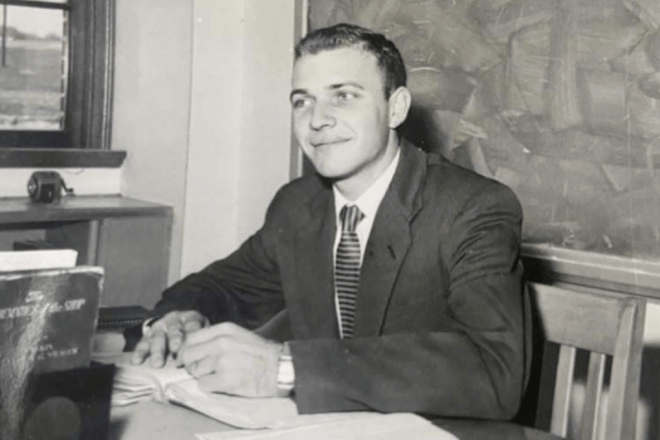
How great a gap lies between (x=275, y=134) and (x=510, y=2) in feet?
4.63

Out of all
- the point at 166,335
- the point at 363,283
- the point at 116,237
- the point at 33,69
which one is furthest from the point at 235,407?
the point at 33,69

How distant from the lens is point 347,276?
6.06ft

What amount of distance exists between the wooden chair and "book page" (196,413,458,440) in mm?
376

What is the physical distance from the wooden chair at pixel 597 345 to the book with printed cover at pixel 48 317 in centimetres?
87

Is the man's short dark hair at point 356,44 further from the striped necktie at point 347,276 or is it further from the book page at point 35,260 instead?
the book page at point 35,260

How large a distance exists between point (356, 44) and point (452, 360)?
78cm

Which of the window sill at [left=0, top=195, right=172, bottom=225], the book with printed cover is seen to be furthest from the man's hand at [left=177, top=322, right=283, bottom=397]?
the window sill at [left=0, top=195, right=172, bottom=225]

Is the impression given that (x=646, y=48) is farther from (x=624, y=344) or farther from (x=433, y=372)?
(x=433, y=372)

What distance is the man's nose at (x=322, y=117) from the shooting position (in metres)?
1.86

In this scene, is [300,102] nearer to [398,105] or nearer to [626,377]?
[398,105]

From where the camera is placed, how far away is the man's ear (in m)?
1.97

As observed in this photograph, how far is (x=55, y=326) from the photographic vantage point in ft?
3.20

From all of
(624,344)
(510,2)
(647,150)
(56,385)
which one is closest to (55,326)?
(56,385)

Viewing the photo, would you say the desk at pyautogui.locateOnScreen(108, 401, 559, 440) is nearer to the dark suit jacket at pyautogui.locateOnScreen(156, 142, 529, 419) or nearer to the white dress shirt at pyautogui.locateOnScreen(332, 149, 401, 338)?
the dark suit jacket at pyautogui.locateOnScreen(156, 142, 529, 419)
